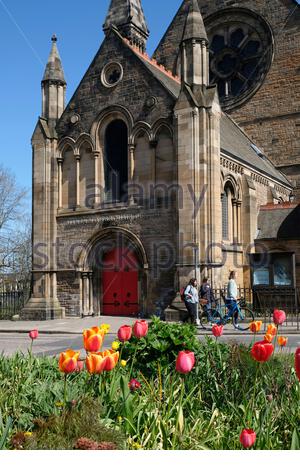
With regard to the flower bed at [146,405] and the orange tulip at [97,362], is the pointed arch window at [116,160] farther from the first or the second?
the orange tulip at [97,362]

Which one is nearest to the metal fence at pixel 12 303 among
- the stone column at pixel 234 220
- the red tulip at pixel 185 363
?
the stone column at pixel 234 220

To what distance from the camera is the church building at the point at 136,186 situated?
19797 mm

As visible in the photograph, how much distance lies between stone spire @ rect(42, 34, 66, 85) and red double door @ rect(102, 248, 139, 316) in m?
8.59

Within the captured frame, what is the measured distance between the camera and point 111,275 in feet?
75.7

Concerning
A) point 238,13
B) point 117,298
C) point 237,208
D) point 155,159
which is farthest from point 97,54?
point 238,13

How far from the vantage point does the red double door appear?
22391mm

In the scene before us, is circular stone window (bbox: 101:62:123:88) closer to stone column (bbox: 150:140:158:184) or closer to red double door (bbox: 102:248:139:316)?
stone column (bbox: 150:140:158:184)

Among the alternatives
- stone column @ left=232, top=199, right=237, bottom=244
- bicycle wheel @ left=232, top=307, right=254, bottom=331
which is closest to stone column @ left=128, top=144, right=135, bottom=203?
stone column @ left=232, top=199, right=237, bottom=244

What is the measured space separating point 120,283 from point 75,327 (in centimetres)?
427

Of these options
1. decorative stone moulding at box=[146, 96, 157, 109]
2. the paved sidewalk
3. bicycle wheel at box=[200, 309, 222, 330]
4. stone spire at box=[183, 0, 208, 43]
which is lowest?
the paved sidewalk

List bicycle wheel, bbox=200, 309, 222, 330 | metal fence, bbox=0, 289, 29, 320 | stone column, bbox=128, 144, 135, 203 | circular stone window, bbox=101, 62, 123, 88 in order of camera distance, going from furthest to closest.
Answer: metal fence, bbox=0, 289, 29, 320 < circular stone window, bbox=101, 62, 123, 88 < stone column, bbox=128, 144, 135, 203 < bicycle wheel, bbox=200, 309, 222, 330

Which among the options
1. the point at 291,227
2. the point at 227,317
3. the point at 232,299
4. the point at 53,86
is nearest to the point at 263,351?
the point at 232,299

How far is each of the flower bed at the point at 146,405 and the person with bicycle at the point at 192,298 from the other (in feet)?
37.7
